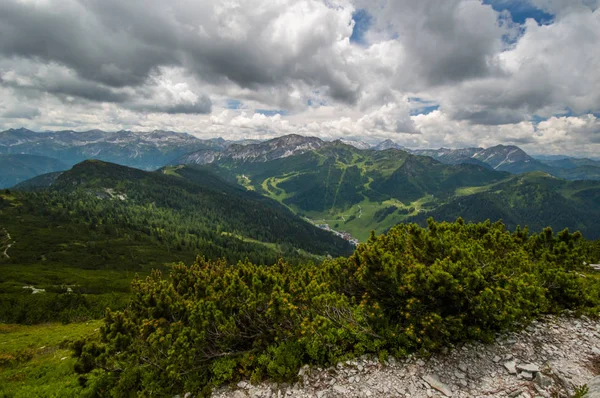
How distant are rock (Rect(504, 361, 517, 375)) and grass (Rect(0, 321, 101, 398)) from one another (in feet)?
81.0

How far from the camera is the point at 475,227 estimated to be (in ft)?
75.9

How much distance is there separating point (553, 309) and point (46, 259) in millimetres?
187036

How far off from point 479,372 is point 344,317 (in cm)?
686

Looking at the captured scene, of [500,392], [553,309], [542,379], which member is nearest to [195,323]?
[500,392]

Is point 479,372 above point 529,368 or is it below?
below

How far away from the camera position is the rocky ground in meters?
11.6

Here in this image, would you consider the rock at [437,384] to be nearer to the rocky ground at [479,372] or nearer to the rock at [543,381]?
the rocky ground at [479,372]

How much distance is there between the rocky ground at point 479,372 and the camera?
11.6m

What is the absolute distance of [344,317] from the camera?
15922mm

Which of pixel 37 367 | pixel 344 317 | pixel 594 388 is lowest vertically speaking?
pixel 37 367

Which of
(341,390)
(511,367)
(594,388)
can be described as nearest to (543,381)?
(511,367)

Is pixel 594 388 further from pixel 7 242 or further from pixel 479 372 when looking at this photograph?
pixel 7 242

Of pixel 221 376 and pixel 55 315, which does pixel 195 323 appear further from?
pixel 55 315

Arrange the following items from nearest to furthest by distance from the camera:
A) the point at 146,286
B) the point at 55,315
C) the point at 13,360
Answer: the point at 146,286 → the point at 13,360 → the point at 55,315
